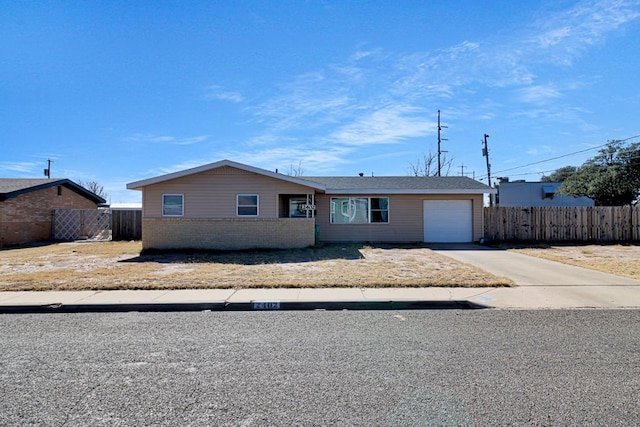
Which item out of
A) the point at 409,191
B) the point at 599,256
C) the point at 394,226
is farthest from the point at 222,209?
the point at 599,256

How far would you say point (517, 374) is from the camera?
3807mm

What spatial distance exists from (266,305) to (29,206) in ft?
67.9

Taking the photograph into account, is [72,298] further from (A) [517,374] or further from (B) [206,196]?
(B) [206,196]

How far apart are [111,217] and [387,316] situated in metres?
20.6

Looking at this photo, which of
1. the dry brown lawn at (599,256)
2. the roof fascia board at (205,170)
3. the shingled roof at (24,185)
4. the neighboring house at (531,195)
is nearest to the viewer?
the dry brown lawn at (599,256)

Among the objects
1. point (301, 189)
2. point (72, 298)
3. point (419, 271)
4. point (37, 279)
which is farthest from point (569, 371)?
point (301, 189)

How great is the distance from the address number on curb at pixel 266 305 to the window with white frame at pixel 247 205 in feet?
30.9

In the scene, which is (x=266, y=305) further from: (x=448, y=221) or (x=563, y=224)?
(x=563, y=224)

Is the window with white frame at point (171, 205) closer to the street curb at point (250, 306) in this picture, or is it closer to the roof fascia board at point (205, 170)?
the roof fascia board at point (205, 170)

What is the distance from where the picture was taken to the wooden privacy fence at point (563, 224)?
19.4 meters

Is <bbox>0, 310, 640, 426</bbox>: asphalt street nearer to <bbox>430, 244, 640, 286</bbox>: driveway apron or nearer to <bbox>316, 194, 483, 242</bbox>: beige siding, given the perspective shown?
<bbox>430, 244, 640, 286</bbox>: driveway apron

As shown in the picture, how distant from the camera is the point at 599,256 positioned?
13.7 metres

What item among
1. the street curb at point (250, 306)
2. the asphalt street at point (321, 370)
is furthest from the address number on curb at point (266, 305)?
the asphalt street at point (321, 370)

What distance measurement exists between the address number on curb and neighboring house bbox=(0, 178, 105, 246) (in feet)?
63.0
